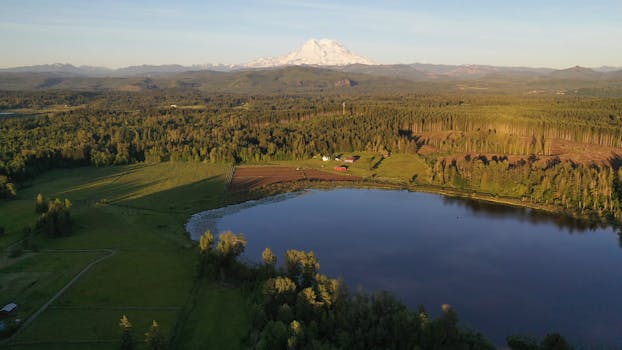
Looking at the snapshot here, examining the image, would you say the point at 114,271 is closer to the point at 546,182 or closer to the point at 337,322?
the point at 337,322

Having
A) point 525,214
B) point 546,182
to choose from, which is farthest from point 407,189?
point 546,182

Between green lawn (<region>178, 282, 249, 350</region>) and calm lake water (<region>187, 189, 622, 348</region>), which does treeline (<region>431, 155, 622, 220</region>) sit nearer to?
calm lake water (<region>187, 189, 622, 348</region>)

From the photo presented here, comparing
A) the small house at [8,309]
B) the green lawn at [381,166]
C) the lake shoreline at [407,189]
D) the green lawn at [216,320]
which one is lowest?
the green lawn at [216,320]

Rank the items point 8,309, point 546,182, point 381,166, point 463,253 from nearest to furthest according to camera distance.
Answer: point 8,309 < point 463,253 < point 546,182 < point 381,166

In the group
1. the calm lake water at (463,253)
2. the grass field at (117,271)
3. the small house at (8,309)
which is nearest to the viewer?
the grass field at (117,271)

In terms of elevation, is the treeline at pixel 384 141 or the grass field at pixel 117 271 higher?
the treeline at pixel 384 141

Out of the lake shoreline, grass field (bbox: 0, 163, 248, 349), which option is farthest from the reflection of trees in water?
grass field (bbox: 0, 163, 248, 349)

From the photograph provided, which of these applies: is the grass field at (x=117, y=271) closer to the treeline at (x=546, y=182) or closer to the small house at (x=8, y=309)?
the small house at (x=8, y=309)

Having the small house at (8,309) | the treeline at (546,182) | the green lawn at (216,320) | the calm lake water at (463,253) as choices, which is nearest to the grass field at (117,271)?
the green lawn at (216,320)
